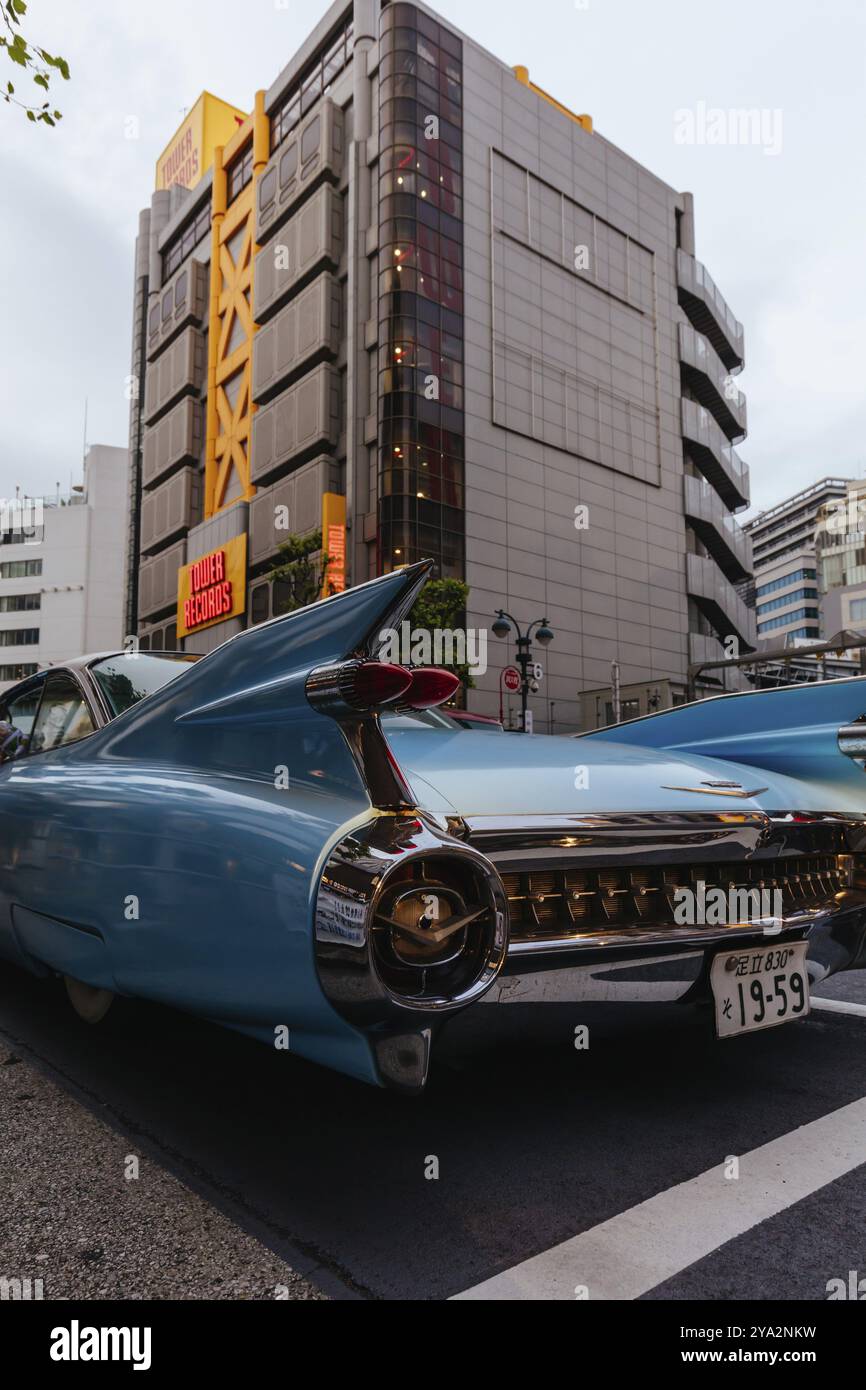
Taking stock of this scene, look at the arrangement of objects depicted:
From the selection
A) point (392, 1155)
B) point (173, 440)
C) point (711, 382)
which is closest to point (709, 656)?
point (711, 382)

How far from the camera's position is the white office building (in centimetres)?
Result: 7564

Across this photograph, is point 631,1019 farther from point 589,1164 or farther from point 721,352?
point 721,352

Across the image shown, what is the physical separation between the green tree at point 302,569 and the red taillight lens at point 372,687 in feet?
81.0

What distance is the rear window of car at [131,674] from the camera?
2.89 metres

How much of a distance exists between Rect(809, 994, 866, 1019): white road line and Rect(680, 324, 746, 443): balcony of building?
4243cm

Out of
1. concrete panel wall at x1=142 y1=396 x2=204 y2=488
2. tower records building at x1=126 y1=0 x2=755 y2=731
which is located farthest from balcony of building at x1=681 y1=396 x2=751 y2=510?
concrete panel wall at x1=142 y1=396 x2=204 y2=488

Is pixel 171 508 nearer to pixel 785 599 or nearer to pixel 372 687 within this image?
pixel 372 687

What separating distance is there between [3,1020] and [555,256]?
38.3 metres

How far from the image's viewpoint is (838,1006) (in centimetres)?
351

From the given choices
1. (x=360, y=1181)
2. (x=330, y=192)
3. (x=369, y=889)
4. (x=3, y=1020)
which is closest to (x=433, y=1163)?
(x=360, y=1181)

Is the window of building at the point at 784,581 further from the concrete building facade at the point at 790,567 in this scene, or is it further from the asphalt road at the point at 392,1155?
the asphalt road at the point at 392,1155

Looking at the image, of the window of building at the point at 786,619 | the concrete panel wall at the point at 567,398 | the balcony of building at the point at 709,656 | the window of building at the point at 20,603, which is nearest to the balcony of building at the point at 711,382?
the concrete panel wall at the point at 567,398

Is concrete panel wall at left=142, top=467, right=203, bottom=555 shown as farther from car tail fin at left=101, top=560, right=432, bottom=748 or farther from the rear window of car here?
car tail fin at left=101, top=560, right=432, bottom=748

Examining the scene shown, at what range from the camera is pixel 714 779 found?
2412mm
